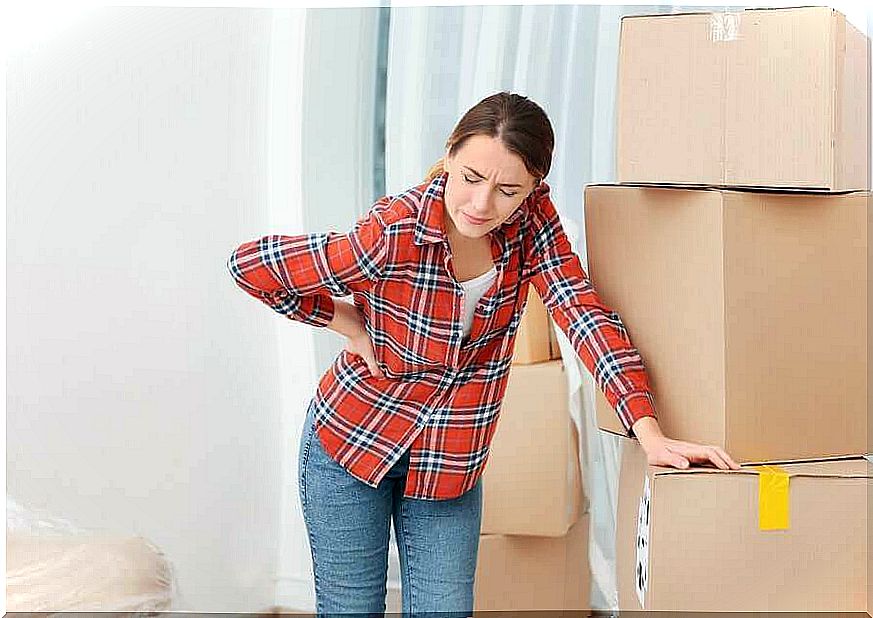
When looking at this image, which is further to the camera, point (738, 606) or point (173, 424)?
point (173, 424)

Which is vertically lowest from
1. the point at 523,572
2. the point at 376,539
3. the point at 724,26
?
the point at 523,572

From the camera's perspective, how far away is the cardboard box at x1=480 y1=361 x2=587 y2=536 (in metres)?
2.01

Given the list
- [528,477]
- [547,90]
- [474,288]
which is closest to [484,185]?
[474,288]

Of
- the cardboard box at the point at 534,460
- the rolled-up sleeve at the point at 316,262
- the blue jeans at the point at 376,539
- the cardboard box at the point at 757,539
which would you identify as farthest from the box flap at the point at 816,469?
the cardboard box at the point at 534,460

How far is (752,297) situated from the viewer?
4.41ft

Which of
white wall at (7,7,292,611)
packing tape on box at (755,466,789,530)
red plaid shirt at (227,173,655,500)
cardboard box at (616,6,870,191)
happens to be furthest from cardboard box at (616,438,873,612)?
white wall at (7,7,292,611)

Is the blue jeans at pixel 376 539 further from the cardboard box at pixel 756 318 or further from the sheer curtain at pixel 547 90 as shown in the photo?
the sheer curtain at pixel 547 90

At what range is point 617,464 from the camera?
7.45ft

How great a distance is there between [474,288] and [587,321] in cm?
16

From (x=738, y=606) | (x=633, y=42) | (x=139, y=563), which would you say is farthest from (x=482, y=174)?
(x=139, y=563)

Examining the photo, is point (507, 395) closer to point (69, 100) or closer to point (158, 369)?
point (158, 369)

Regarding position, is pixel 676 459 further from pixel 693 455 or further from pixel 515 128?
A: pixel 515 128

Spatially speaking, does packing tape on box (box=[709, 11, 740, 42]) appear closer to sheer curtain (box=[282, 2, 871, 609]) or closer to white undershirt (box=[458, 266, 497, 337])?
white undershirt (box=[458, 266, 497, 337])

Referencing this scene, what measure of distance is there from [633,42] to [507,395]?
845 millimetres
